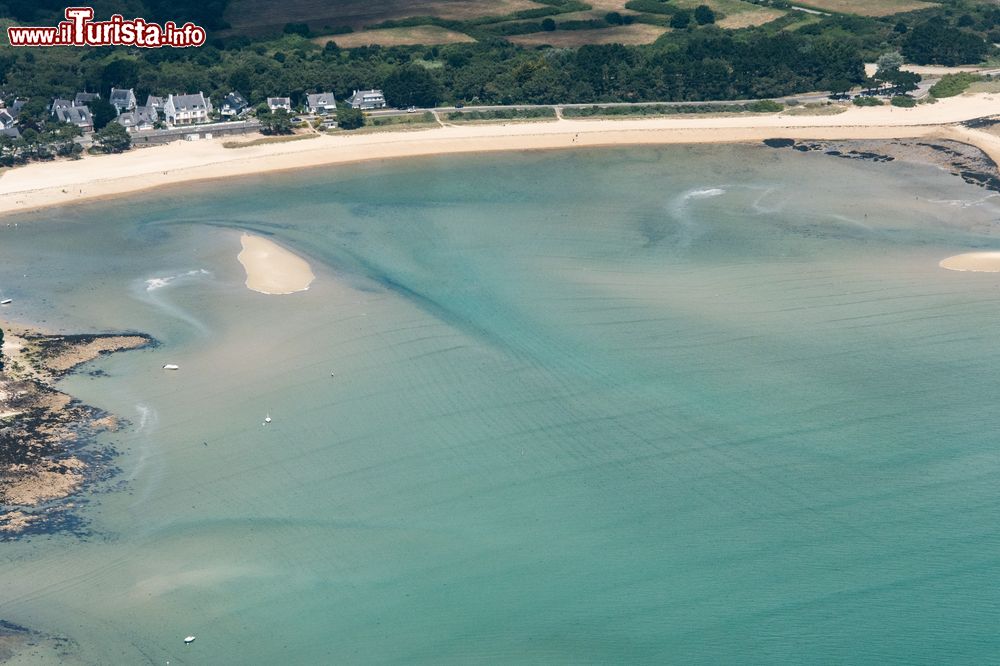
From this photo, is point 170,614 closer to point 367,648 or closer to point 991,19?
point 367,648

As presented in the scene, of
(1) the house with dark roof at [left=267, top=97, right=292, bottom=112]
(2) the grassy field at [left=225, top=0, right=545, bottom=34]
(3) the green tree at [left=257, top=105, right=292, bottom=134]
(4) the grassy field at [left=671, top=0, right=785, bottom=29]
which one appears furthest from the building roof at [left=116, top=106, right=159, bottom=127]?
(4) the grassy field at [left=671, top=0, right=785, bottom=29]

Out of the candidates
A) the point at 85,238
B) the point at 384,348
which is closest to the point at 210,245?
the point at 85,238

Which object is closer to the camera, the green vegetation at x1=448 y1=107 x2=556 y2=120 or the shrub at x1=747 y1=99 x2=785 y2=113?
the green vegetation at x1=448 y1=107 x2=556 y2=120

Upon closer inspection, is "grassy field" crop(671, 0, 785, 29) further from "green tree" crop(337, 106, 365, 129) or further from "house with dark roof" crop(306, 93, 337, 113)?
"green tree" crop(337, 106, 365, 129)

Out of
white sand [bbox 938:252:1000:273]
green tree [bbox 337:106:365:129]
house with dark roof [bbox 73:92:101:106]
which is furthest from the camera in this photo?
house with dark roof [bbox 73:92:101:106]

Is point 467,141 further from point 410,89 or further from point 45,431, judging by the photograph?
point 45,431

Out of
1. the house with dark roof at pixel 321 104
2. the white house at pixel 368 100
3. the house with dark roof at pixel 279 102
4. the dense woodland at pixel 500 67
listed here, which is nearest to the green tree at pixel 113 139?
the dense woodland at pixel 500 67
